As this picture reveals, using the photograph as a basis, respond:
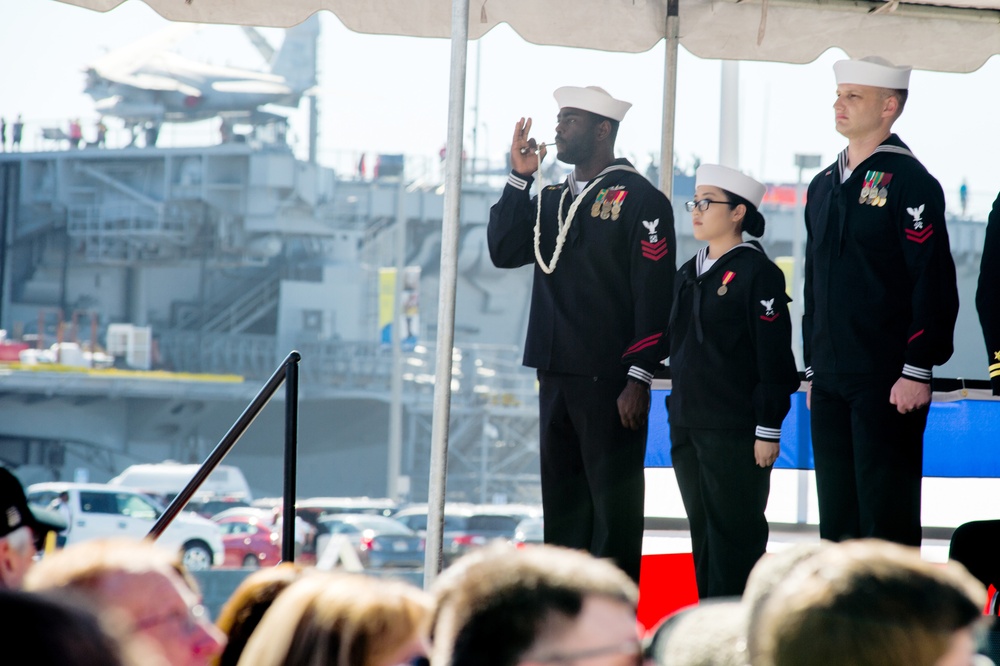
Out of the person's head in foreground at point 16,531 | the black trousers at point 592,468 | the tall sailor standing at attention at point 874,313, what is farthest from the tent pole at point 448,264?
the person's head in foreground at point 16,531

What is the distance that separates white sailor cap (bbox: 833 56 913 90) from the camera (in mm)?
3336

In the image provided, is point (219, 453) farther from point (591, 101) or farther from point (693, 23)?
point (693, 23)

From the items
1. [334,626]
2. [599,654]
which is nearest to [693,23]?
[334,626]

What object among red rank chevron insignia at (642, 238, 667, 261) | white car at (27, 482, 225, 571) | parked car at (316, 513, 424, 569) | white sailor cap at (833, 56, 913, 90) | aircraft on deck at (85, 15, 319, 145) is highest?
aircraft on deck at (85, 15, 319, 145)

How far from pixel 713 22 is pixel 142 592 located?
10.9 feet

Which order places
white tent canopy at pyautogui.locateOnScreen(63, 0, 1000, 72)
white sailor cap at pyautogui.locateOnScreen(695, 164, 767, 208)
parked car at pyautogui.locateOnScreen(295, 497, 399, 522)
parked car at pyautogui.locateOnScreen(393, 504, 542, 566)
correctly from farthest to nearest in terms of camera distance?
1. parked car at pyautogui.locateOnScreen(295, 497, 399, 522)
2. parked car at pyautogui.locateOnScreen(393, 504, 542, 566)
3. white tent canopy at pyautogui.locateOnScreen(63, 0, 1000, 72)
4. white sailor cap at pyautogui.locateOnScreen(695, 164, 767, 208)

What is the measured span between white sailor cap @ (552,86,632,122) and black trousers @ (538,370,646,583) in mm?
789

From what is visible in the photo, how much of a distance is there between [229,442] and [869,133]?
1912 millimetres

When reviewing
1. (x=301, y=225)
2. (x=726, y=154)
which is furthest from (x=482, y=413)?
(x=726, y=154)

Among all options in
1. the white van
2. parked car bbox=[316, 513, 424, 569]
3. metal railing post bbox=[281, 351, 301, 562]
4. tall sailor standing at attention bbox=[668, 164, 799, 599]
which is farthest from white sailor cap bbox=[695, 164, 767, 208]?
the white van

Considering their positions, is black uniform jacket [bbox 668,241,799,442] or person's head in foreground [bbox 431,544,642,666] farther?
black uniform jacket [bbox 668,241,799,442]

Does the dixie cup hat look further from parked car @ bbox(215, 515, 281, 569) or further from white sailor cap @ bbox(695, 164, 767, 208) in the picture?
parked car @ bbox(215, 515, 281, 569)

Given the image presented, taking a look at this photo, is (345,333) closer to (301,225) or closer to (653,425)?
(301,225)

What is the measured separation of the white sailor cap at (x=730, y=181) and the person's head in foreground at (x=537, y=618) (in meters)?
2.65
